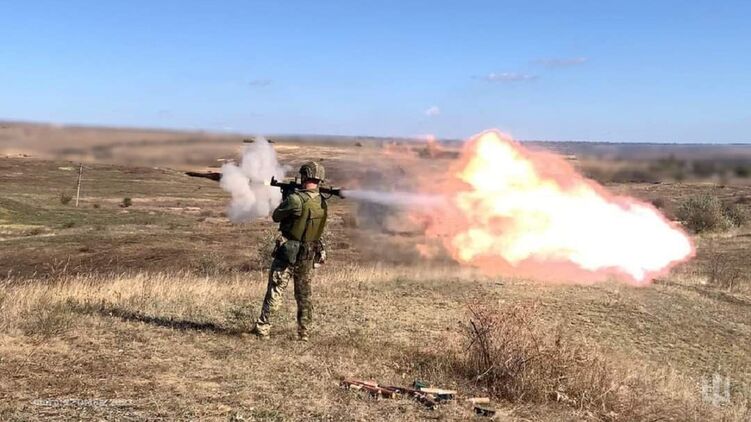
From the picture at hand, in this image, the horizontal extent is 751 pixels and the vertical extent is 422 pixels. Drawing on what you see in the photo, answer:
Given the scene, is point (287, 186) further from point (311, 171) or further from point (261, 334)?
point (261, 334)

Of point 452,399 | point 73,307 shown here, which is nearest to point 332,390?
point 452,399

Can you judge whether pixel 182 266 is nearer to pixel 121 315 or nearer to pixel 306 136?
pixel 121 315

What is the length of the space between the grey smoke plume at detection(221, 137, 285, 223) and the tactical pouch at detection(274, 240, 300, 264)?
12.7 ft

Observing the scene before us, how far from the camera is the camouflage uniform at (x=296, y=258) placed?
382 inches

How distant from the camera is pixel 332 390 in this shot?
25.3ft

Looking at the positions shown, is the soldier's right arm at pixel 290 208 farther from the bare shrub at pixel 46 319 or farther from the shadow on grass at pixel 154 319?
the bare shrub at pixel 46 319

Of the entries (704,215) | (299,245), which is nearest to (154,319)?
(299,245)

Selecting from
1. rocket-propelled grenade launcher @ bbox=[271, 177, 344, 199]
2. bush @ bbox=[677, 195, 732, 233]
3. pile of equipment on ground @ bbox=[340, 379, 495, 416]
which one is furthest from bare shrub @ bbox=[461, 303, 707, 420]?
bush @ bbox=[677, 195, 732, 233]

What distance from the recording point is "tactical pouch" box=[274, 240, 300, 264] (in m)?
9.67

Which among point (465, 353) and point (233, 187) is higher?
point (233, 187)

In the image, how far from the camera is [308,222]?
9.82m

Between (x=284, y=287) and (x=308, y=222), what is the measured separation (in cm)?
113

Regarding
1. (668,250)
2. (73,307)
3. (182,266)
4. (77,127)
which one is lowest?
(182,266)

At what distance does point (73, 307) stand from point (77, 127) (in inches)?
172
